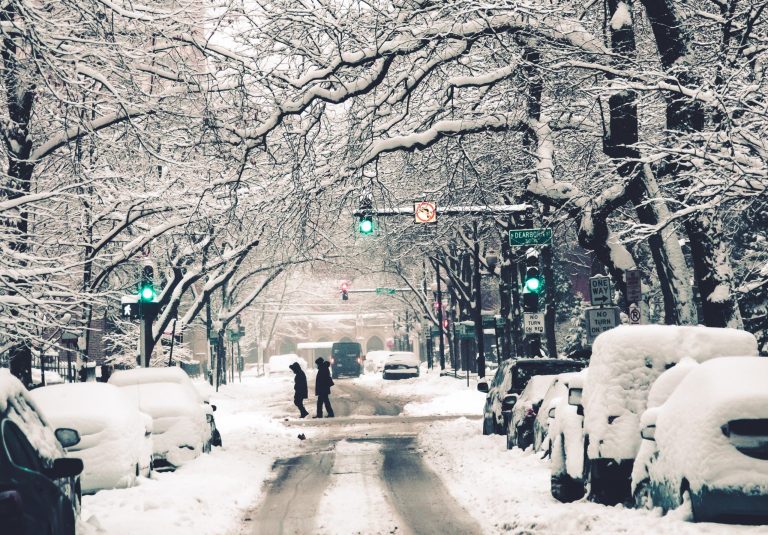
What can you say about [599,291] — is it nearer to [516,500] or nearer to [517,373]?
[517,373]

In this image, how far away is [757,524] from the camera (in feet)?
26.1

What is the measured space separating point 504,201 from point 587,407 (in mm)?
23789

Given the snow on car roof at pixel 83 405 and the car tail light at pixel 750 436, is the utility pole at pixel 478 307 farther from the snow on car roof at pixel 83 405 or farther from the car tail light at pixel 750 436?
the car tail light at pixel 750 436

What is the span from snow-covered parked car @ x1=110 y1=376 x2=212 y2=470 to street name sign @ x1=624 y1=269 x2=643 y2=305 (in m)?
8.03

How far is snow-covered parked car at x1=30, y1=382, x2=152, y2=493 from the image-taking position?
12859 millimetres

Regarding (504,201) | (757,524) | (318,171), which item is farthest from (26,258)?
(504,201)

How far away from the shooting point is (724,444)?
25.8 feet

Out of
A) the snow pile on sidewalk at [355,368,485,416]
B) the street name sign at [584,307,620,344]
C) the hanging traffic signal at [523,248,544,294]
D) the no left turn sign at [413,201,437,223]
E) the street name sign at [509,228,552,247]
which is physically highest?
the no left turn sign at [413,201,437,223]

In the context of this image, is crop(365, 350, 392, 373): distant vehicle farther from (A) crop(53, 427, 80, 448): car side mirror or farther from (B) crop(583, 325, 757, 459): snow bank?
(A) crop(53, 427, 80, 448): car side mirror

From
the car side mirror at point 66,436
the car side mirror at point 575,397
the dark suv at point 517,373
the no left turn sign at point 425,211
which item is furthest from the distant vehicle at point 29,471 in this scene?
the no left turn sign at point 425,211

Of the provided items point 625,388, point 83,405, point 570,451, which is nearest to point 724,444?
point 625,388

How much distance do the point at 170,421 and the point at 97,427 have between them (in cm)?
389

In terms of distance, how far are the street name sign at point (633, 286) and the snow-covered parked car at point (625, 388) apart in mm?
7826

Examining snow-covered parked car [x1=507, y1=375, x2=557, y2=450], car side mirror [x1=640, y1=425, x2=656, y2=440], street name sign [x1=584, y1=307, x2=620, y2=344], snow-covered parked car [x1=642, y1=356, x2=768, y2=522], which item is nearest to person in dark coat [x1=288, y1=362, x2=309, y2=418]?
street name sign [x1=584, y1=307, x2=620, y2=344]
